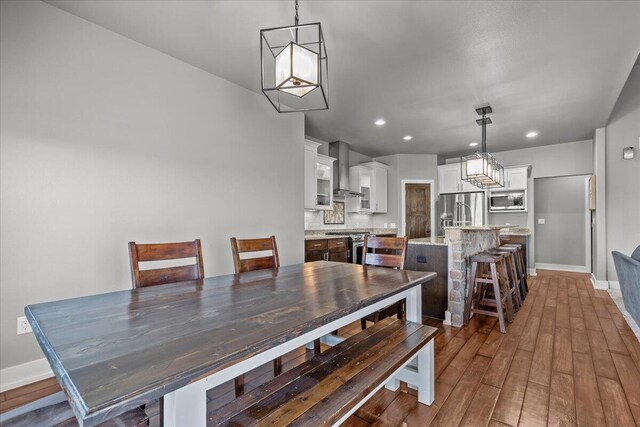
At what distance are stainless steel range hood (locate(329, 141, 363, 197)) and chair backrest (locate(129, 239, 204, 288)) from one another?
12.6ft

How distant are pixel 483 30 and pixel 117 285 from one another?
140 inches

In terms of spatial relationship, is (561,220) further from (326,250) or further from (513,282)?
(326,250)

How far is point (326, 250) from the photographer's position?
466 cm

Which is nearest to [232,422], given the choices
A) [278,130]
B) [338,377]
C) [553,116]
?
[338,377]

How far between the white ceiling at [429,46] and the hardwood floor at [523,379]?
256 centimetres

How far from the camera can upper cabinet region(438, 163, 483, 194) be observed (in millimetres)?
6438

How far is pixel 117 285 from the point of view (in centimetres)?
246

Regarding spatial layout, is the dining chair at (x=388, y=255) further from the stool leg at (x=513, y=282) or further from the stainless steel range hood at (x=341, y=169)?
the stainless steel range hood at (x=341, y=169)

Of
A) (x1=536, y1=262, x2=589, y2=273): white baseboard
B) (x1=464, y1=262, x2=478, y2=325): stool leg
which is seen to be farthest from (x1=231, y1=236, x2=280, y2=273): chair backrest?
(x1=536, y1=262, x2=589, y2=273): white baseboard

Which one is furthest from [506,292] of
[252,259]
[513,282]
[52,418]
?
[52,418]

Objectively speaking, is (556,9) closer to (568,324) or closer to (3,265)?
(568,324)

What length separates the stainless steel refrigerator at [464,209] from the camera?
248 inches

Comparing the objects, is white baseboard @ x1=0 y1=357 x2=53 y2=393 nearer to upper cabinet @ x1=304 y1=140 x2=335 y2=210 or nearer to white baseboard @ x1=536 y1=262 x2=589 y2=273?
upper cabinet @ x1=304 y1=140 x2=335 y2=210

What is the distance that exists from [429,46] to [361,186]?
3.68 metres
